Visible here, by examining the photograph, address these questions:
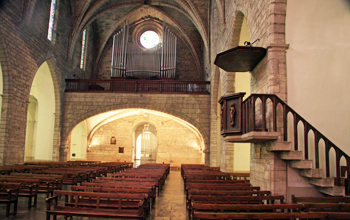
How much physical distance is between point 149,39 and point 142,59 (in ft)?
10.3

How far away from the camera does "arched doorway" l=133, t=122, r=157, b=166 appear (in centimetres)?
2058

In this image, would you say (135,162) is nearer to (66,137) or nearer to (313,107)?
(66,137)

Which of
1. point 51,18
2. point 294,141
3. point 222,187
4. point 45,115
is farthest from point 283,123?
point 45,115

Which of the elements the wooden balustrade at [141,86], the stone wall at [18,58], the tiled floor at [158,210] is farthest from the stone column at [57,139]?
the tiled floor at [158,210]

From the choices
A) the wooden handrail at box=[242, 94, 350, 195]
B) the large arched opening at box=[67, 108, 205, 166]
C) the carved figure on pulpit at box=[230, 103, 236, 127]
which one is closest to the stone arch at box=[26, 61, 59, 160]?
the large arched opening at box=[67, 108, 205, 166]

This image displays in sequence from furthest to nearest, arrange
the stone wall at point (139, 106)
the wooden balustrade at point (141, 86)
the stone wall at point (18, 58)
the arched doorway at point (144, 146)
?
the arched doorway at point (144, 146)
the wooden balustrade at point (141, 86)
the stone wall at point (139, 106)
the stone wall at point (18, 58)

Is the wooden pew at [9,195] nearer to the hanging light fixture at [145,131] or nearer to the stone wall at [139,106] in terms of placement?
the stone wall at [139,106]

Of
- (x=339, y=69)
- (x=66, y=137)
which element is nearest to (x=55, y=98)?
(x=66, y=137)

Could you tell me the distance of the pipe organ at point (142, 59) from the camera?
17781 millimetres

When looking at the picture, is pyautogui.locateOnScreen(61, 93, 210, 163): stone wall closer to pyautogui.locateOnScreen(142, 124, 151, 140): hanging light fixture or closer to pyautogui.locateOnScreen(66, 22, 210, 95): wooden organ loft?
pyautogui.locateOnScreen(66, 22, 210, 95): wooden organ loft

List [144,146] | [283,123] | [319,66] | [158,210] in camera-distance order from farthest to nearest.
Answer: [144,146] → [158,210] → [319,66] → [283,123]

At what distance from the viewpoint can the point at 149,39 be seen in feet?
67.1

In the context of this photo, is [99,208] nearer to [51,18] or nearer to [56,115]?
[56,115]

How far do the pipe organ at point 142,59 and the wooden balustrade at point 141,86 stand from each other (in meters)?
2.36
